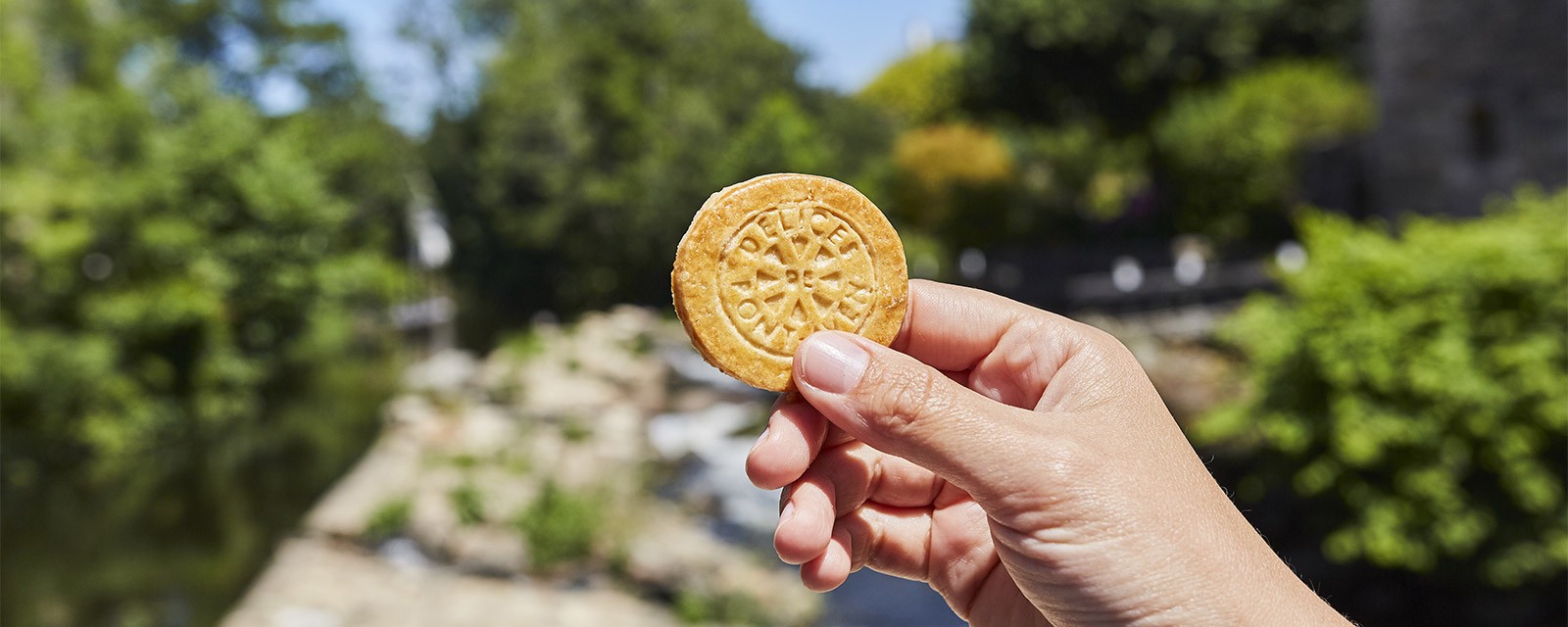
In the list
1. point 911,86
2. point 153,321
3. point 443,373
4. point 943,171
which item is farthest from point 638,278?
point 911,86

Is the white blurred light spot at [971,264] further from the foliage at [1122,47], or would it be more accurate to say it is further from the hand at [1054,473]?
the hand at [1054,473]

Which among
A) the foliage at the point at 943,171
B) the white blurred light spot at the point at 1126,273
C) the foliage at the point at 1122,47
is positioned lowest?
the white blurred light spot at the point at 1126,273

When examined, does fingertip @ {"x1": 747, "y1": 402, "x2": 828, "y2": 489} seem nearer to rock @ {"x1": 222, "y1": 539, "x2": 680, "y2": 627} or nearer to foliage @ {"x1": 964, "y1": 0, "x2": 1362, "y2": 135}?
rock @ {"x1": 222, "y1": 539, "x2": 680, "y2": 627}

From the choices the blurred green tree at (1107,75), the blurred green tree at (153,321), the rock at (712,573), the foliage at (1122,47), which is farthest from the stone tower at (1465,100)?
the blurred green tree at (153,321)

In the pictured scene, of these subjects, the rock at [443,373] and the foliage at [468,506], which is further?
the rock at [443,373]

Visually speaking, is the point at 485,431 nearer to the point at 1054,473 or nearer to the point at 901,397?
the point at 901,397

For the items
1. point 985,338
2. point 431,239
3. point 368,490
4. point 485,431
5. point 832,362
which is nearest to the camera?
point 832,362

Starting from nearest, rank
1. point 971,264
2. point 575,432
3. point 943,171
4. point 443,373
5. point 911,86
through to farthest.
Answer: point 575,432 < point 443,373 < point 971,264 < point 943,171 < point 911,86
